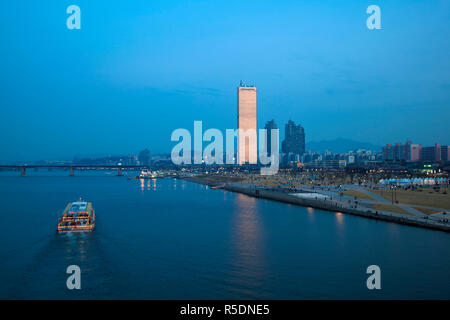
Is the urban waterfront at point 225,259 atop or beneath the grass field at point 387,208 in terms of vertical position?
beneath

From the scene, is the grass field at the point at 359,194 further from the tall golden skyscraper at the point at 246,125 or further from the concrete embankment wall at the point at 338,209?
the tall golden skyscraper at the point at 246,125

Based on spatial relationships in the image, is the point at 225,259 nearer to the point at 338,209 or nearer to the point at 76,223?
the point at 76,223

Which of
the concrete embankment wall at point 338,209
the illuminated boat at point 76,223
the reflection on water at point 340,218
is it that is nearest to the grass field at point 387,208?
the concrete embankment wall at point 338,209

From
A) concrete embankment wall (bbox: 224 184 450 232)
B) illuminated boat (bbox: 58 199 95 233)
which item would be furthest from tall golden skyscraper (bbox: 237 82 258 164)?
illuminated boat (bbox: 58 199 95 233)

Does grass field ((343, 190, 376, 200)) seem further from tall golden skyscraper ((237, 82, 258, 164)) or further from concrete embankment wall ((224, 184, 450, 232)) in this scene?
tall golden skyscraper ((237, 82, 258, 164))
